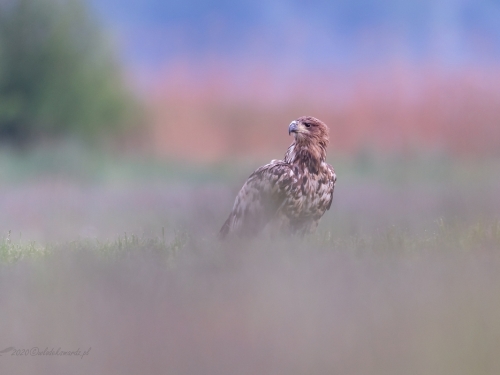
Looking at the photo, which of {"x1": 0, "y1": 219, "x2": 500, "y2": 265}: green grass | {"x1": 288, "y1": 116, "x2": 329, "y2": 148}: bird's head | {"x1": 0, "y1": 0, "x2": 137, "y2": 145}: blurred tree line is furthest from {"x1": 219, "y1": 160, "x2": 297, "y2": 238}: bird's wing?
{"x1": 0, "y1": 0, "x2": 137, "y2": 145}: blurred tree line

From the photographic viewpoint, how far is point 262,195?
462 centimetres

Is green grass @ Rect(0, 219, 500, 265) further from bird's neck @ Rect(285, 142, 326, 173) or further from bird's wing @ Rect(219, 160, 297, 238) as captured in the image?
bird's neck @ Rect(285, 142, 326, 173)

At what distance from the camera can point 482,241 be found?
3.17 m

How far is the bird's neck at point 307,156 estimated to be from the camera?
478 cm

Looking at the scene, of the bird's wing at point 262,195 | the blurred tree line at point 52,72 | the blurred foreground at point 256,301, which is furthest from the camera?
the blurred tree line at point 52,72

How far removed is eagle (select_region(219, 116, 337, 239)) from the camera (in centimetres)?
459

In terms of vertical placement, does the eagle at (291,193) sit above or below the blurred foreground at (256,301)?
above

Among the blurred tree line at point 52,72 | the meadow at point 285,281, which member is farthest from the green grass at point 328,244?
the blurred tree line at point 52,72

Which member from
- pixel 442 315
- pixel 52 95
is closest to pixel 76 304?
pixel 442 315

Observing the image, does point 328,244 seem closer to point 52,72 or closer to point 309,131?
point 309,131

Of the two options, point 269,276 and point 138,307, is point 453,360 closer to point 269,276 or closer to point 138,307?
point 269,276

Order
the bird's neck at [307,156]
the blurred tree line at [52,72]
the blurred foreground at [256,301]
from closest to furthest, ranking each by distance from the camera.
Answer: the blurred foreground at [256,301] < the bird's neck at [307,156] < the blurred tree line at [52,72]

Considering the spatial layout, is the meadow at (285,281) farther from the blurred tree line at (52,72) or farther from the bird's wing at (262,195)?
the blurred tree line at (52,72)

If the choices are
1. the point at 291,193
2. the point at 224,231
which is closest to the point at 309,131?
the point at 291,193
